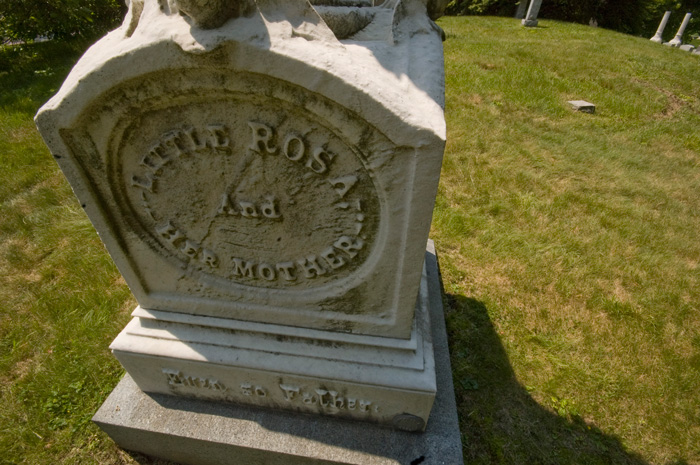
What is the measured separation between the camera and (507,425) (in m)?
2.12

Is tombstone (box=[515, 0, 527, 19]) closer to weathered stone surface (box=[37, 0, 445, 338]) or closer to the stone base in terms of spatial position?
weathered stone surface (box=[37, 0, 445, 338])

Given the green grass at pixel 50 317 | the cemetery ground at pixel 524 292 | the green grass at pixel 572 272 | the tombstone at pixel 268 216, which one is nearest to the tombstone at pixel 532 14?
the green grass at pixel 572 272

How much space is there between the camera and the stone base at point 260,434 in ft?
5.68

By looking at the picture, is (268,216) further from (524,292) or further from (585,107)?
(585,107)

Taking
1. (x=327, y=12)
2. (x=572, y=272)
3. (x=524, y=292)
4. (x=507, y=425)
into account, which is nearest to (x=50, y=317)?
(x=327, y=12)

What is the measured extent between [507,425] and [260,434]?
133 cm

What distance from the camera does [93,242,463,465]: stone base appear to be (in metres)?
1.73

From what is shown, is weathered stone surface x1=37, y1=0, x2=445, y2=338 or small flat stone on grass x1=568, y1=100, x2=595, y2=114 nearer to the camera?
weathered stone surface x1=37, y1=0, x2=445, y2=338

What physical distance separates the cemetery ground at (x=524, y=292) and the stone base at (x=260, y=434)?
0.28 m

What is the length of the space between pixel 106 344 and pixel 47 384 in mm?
343

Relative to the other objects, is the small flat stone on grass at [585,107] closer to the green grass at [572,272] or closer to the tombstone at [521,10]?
the green grass at [572,272]

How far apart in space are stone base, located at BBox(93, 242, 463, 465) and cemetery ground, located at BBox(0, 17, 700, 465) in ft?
0.93

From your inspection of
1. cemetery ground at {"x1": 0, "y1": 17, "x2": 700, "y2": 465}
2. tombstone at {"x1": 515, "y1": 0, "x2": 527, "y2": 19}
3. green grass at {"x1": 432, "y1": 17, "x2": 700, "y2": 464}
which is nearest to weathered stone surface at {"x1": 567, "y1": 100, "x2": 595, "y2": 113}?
green grass at {"x1": 432, "y1": 17, "x2": 700, "y2": 464}

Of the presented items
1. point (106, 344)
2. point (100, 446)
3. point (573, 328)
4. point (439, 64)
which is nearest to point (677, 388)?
point (573, 328)
